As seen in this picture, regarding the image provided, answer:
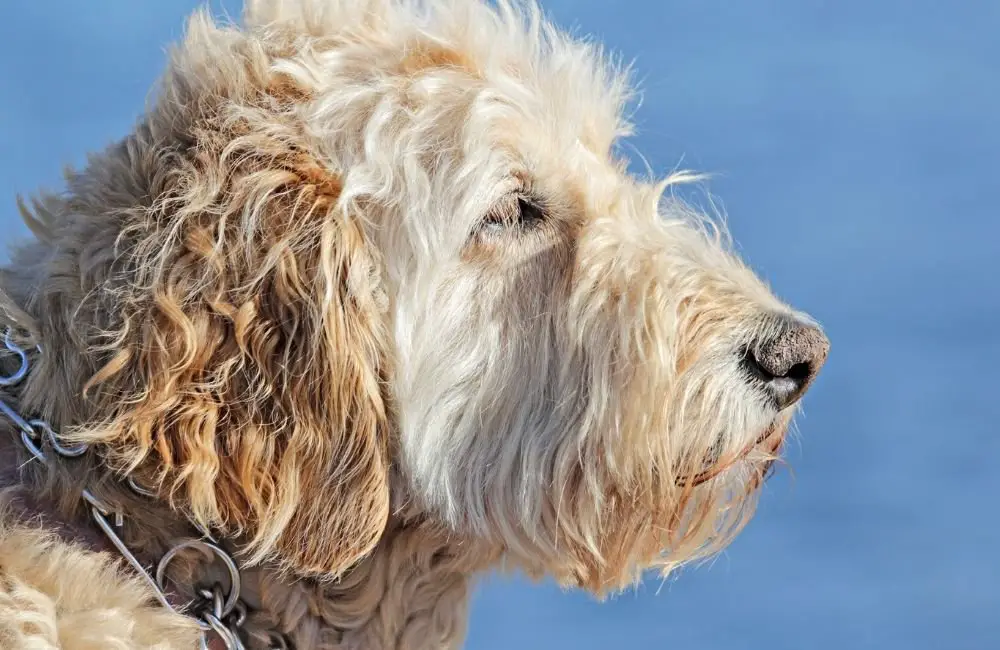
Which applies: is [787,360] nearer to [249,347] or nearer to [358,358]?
[358,358]

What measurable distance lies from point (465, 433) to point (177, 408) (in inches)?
33.6

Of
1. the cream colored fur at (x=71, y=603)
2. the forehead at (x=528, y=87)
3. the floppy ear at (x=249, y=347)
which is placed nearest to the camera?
the cream colored fur at (x=71, y=603)

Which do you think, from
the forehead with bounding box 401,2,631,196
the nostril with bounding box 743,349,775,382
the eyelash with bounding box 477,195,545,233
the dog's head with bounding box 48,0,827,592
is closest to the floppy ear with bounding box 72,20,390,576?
the dog's head with bounding box 48,0,827,592

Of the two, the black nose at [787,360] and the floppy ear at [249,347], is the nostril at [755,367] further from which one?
the floppy ear at [249,347]

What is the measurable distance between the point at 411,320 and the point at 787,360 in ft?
3.55

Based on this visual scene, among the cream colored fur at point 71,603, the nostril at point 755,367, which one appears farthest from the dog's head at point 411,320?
the cream colored fur at point 71,603

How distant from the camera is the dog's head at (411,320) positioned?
354 cm

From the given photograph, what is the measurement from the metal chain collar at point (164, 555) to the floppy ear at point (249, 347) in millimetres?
75

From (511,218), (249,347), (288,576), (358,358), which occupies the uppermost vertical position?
(511,218)

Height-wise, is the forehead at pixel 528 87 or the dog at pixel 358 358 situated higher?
the forehead at pixel 528 87

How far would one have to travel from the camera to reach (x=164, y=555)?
351 centimetres

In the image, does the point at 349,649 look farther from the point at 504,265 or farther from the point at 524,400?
the point at 504,265

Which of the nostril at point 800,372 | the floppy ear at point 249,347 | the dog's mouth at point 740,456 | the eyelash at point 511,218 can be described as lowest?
the floppy ear at point 249,347

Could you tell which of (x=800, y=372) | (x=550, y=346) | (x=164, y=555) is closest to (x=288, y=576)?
(x=164, y=555)
